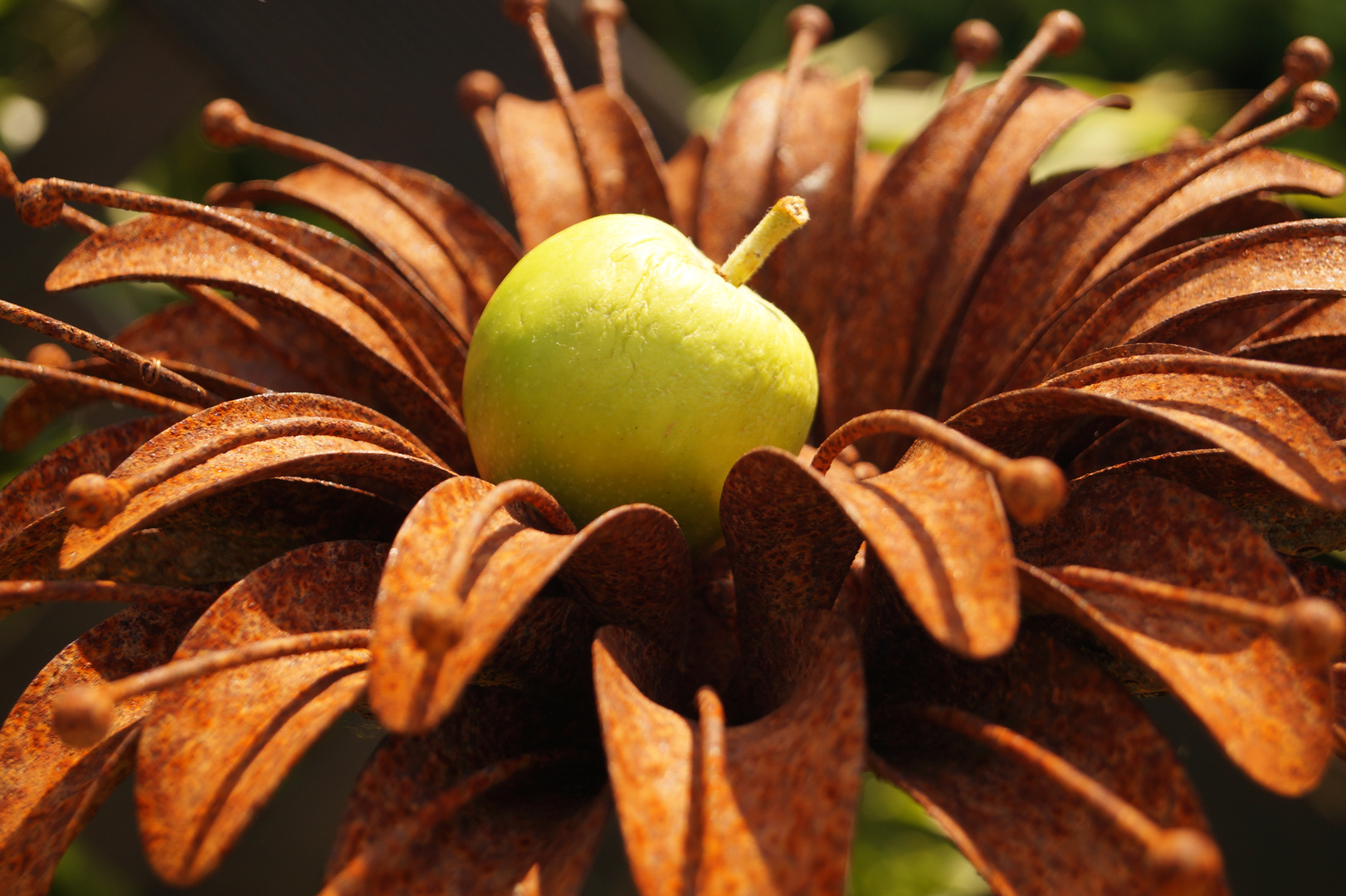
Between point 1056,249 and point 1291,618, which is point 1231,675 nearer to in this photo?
point 1291,618

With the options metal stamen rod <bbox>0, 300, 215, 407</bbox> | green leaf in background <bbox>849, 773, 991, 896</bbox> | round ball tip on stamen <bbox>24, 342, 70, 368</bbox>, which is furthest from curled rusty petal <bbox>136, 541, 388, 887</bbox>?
green leaf in background <bbox>849, 773, 991, 896</bbox>

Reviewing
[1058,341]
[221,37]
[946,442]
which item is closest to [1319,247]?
[1058,341]

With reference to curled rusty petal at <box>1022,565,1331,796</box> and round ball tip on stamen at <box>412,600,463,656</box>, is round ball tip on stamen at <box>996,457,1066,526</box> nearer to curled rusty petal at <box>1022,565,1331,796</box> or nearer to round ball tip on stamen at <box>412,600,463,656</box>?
curled rusty petal at <box>1022,565,1331,796</box>

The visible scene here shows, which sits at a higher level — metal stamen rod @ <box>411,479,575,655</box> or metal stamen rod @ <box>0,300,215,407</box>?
metal stamen rod @ <box>0,300,215,407</box>

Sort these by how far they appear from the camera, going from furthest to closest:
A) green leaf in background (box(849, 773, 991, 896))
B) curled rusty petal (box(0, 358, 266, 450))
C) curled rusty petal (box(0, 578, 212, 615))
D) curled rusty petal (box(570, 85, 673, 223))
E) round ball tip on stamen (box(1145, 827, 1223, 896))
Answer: green leaf in background (box(849, 773, 991, 896)), curled rusty petal (box(570, 85, 673, 223)), curled rusty petal (box(0, 358, 266, 450)), curled rusty petal (box(0, 578, 212, 615)), round ball tip on stamen (box(1145, 827, 1223, 896))

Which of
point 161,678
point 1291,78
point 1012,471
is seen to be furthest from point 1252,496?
point 161,678

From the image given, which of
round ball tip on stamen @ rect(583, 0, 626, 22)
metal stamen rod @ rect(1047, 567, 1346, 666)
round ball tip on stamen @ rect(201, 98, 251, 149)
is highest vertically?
round ball tip on stamen @ rect(201, 98, 251, 149)

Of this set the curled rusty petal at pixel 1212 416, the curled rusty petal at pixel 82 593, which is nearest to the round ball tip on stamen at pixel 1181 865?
the curled rusty petal at pixel 1212 416
